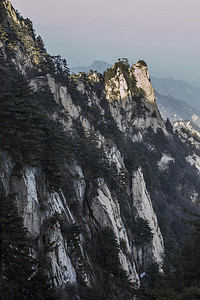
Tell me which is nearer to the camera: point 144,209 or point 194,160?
point 144,209

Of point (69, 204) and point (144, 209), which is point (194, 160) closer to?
point (144, 209)

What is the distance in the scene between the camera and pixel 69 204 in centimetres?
2394

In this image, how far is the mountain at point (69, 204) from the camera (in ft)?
44.9

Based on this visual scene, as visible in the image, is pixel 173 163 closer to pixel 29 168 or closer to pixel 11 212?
pixel 29 168

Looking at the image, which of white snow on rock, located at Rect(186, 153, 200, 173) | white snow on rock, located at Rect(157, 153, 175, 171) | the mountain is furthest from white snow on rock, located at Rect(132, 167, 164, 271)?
white snow on rock, located at Rect(186, 153, 200, 173)

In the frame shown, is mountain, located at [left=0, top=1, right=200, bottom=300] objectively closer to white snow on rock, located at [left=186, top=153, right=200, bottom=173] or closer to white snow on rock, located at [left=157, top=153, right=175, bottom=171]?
white snow on rock, located at [left=157, top=153, right=175, bottom=171]

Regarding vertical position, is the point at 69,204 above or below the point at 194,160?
below

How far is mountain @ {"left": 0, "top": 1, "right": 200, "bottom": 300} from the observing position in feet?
44.9

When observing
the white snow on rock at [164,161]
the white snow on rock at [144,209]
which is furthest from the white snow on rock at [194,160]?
the white snow on rock at [144,209]

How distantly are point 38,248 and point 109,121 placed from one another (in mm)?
Result: 46929

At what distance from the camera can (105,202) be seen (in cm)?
2933

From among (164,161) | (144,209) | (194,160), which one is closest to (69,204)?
(144,209)

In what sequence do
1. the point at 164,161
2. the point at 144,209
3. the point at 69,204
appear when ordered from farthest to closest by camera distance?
the point at 164,161
the point at 144,209
the point at 69,204

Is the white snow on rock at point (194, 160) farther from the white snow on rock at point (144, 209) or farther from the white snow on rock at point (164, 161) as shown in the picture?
the white snow on rock at point (144, 209)
